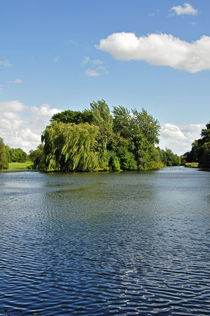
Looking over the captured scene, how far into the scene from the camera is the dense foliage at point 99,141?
63000 mm

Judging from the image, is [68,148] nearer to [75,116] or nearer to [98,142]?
[98,142]

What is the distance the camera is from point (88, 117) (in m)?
82.6

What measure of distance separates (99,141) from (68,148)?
15393mm

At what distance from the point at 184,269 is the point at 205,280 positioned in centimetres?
91

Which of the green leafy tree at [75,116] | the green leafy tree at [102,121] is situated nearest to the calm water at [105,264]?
the green leafy tree at [102,121]

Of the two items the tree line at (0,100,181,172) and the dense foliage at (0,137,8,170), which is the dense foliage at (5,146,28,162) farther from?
the dense foliage at (0,137,8,170)

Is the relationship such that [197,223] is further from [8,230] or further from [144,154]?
[144,154]

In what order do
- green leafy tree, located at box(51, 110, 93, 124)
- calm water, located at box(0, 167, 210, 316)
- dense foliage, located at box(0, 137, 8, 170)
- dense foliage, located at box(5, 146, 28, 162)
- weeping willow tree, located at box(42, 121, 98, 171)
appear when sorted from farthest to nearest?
dense foliage, located at box(5, 146, 28, 162) → green leafy tree, located at box(51, 110, 93, 124) → dense foliage, located at box(0, 137, 8, 170) → weeping willow tree, located at box(42, 121, 98, 171) → calm water, located at box(0, 167, 210, 316)

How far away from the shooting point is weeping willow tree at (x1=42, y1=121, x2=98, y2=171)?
62.3 m

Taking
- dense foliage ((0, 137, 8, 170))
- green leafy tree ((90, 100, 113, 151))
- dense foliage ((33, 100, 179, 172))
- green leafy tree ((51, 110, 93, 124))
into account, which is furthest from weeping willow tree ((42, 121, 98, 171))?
green leafy tree ((51, 110, 93, 124))

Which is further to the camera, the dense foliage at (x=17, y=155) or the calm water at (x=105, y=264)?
the dense foliage at (x=17, y=155)

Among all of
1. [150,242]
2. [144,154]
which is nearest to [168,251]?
[150,242]

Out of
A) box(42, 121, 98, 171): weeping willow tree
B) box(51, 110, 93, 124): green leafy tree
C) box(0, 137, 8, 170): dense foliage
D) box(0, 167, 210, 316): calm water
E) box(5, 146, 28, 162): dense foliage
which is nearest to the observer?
box(0, 167, 210, 316): calm water

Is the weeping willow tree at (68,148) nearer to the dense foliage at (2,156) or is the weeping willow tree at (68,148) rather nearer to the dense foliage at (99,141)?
the dense foliage at (99,141)
